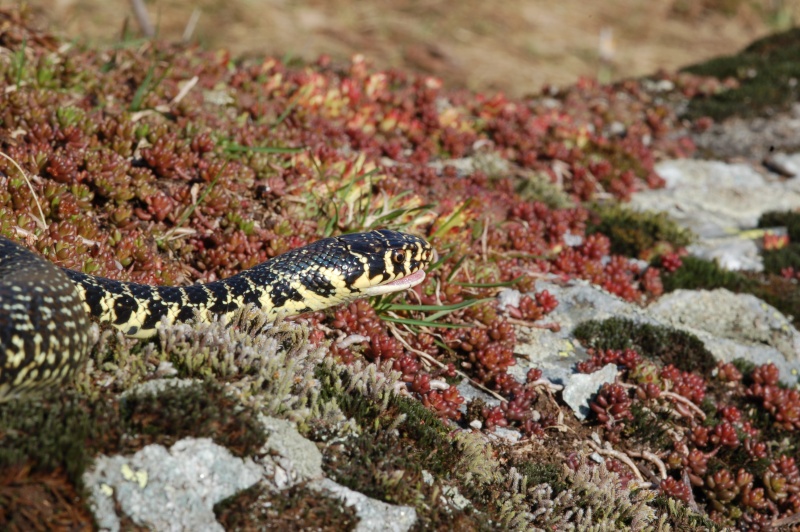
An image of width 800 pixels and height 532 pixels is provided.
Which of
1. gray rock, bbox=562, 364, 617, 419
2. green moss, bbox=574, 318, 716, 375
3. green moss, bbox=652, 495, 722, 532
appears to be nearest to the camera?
green moss, bbox=652, 495, 722, 532

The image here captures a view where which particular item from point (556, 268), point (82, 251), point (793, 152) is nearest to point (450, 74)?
point (793, 152)

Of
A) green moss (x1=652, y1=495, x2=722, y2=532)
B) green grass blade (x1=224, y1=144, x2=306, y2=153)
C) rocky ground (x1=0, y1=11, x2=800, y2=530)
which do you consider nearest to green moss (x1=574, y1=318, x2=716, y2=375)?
rocky ground (x1=0, y1=11, x2=800, y2=530)

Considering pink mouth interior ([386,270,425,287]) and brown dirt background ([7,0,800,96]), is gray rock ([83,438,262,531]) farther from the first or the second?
brown dirt background ([7,0,800,96])

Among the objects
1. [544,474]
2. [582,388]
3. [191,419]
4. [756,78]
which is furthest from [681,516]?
[756,78]

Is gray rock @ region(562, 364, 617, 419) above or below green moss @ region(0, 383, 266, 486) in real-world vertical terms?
below

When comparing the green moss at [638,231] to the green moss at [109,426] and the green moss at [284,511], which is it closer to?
the green moss at [284,511]

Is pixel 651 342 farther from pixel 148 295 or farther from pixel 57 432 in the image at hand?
pixel 57 432

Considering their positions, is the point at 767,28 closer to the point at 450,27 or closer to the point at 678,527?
the point at 450,27
